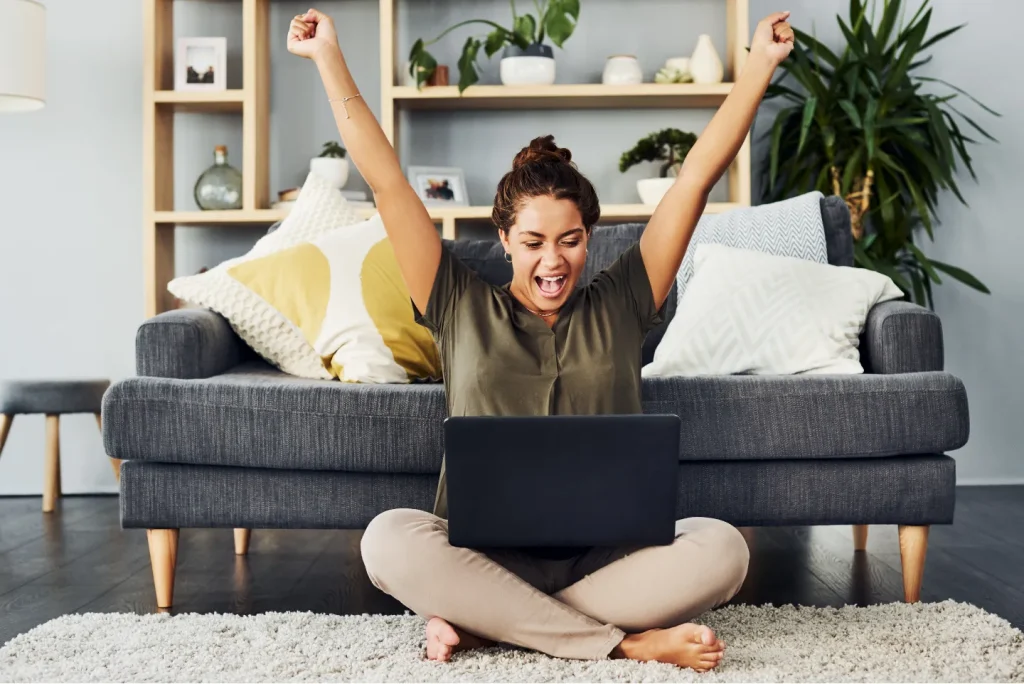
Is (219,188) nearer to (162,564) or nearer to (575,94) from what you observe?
(575,94)

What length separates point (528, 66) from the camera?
11.4 ft

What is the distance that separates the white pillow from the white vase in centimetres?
136

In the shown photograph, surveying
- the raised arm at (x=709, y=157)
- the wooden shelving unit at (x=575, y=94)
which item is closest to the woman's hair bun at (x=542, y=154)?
the raised arm at (x=709, y=157)

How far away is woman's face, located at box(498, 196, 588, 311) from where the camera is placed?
156 centimetres

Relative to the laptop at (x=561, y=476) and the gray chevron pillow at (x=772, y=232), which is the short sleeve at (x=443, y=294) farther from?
the gray chevron pillow at (x=772, y=232)

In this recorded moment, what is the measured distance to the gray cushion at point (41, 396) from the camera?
3174 millimetres

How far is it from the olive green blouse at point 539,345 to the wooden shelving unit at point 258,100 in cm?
180

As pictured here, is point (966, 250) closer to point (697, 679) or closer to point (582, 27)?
point (582, 27)

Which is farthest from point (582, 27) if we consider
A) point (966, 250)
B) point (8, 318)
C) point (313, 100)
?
point (8, 318)

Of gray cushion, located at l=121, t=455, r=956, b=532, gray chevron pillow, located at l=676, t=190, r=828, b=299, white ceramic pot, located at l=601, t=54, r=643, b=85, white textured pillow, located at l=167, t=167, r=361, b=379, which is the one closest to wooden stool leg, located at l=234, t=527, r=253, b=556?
white textured pillow, located at l=167, t=167, r=361, b=379

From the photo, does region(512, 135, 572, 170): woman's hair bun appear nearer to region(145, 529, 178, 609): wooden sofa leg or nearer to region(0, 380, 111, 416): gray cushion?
region(145, 529, 178, 609): wooden sofa leg

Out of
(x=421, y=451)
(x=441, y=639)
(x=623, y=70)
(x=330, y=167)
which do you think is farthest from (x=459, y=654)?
(x=623, y=70)

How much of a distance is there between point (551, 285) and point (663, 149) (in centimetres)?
213

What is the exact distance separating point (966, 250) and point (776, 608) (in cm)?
234
